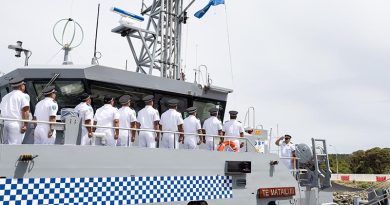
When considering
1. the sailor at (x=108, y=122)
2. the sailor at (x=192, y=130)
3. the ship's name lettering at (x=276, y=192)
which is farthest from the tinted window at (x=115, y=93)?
the ship's name lettering at (x=276, y=192)

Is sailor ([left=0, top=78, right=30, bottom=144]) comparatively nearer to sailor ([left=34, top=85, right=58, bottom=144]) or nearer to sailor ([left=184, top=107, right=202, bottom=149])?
sailor ([left=34, top=85, right=58, bottom=144])

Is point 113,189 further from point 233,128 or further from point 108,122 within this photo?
point 233,128

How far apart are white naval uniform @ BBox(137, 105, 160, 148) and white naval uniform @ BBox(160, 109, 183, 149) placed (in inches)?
13.0

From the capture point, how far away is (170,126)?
761 cm

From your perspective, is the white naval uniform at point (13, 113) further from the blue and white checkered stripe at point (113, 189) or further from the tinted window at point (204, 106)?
the tinted window at point (204, 106)

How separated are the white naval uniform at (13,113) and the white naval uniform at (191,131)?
3253 mm

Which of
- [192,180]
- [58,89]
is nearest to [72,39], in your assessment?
[58,89]

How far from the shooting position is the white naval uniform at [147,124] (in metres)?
7.12

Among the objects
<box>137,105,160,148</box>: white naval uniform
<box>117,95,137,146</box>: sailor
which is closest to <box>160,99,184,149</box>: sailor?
<box>137,105,160,148</box>: white naval uniform

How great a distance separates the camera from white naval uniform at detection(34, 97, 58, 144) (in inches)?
234

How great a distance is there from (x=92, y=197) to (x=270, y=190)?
177 inches

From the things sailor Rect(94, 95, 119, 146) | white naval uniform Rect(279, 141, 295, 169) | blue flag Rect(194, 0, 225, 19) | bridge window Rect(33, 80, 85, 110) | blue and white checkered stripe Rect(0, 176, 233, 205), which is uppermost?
blue flag Rect(194, 0, 225, 19)

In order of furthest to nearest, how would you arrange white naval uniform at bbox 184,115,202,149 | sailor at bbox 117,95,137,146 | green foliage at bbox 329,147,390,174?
green foliage at bbox 329,147,390,174, white naval uniform at bbox 184,115,202,149, sailor at bbox 117,95,137,146

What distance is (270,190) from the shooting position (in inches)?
341
